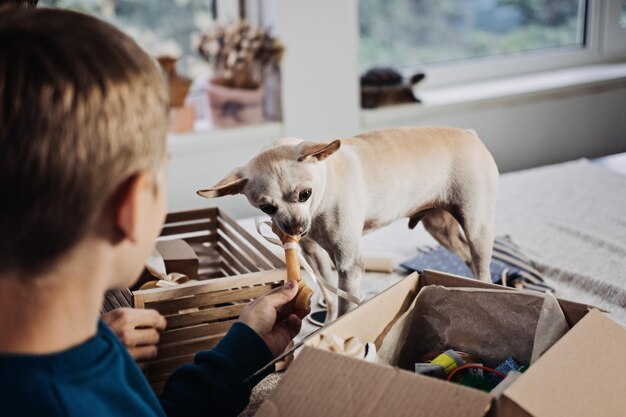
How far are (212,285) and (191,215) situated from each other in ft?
1.15

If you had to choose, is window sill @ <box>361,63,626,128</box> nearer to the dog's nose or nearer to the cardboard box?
the dog's nose

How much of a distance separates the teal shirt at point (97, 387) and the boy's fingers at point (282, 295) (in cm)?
10

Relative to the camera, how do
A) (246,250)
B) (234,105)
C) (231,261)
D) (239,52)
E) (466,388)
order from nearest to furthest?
(466,388), (246,250), (231,261), (239,52), (234,105)

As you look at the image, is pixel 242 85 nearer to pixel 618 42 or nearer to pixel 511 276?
pixel 511 276

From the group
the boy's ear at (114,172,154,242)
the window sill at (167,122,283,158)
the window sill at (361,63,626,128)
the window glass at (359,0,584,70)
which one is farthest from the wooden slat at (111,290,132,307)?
the window glass at (359,0,584,70)

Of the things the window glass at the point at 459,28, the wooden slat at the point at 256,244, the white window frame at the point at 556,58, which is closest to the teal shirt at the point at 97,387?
the wooden slat at the point at 256,244

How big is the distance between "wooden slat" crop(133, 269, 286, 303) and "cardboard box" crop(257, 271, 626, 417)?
0.24m

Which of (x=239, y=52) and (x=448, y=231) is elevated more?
(x=239, y=52)

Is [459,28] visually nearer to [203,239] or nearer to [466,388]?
[203,239]

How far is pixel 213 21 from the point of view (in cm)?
225

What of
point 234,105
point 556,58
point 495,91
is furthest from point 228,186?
point 556,58

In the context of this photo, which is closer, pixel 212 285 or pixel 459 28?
pixel 212 285

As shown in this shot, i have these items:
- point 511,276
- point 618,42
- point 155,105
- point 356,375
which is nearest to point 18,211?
point 155,105

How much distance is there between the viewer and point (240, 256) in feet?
3.74
